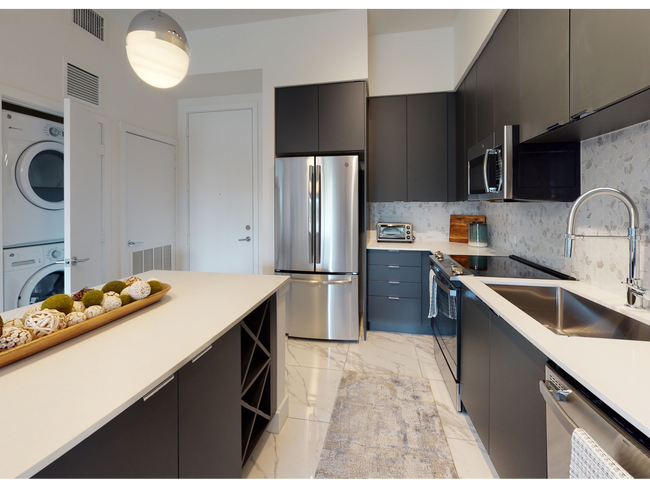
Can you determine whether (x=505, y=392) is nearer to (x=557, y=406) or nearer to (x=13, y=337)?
(x=557, y=406)

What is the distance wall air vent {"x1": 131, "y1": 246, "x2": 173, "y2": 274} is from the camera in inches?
126

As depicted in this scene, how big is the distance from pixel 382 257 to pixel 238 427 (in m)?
2.13

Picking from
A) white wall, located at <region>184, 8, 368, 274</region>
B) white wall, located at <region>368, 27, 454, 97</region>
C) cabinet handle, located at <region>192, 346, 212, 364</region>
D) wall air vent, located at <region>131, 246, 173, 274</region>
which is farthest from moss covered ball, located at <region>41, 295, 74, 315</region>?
white wall, located at <region>368, 27, 454, 97</region>

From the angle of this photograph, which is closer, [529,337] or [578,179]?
[529,337]

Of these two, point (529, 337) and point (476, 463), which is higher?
point (529, 337)

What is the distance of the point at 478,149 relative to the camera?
2.08 metres

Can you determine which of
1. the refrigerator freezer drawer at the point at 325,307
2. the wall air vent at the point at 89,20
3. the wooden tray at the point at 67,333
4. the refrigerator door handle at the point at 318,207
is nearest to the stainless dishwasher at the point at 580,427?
the wooden tray at the point at 67,333

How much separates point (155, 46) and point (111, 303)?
1095mm

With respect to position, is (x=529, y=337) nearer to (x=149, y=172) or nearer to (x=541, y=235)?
(x=541, y=235)

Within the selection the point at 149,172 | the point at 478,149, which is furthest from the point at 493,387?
the point at 149,172

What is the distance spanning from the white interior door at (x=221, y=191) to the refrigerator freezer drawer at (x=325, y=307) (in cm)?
103

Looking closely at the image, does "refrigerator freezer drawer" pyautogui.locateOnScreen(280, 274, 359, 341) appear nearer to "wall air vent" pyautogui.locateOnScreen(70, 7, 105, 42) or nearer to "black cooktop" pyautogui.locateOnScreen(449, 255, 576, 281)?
"black cooktop" pyautogui.locateOnScreen(449, 255, 576, 281)

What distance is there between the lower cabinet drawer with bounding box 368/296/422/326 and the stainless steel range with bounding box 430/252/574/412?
0.53 m

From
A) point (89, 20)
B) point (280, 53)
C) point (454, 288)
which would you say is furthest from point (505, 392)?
point (89, 20)
